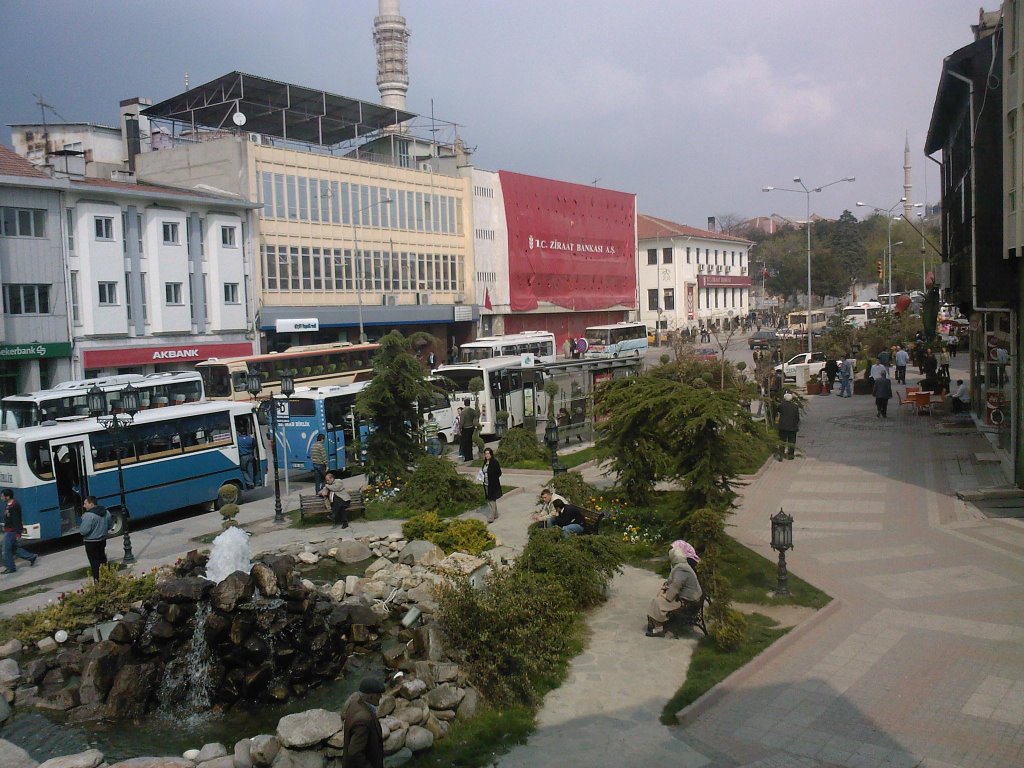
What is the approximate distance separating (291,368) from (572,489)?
20019mm

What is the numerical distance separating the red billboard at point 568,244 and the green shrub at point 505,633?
53.2 m

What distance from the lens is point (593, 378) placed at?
31.4m

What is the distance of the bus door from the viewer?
17.7 m

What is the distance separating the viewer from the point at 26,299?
3494cm

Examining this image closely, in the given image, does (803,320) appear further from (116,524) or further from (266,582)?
(266,582)

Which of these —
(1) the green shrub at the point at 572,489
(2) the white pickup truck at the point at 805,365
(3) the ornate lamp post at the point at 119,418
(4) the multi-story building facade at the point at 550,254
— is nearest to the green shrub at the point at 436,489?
(1) the green shrub at the point at 572,489

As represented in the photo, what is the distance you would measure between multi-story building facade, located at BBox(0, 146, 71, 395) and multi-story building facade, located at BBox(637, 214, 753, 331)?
5785cm

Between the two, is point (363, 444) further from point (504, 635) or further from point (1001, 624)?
point (1001, 624)

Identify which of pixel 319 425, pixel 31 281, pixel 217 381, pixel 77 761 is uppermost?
pixel 31 281

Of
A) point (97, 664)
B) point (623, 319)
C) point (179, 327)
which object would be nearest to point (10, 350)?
point (179, 327)

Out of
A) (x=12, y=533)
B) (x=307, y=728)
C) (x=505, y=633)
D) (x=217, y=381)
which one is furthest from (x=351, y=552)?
(x=217, y=381)

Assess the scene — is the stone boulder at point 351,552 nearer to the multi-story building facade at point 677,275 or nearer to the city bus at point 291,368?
the city bus at point 291,368

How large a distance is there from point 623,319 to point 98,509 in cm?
6850

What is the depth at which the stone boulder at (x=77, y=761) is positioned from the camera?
8.34 meters
